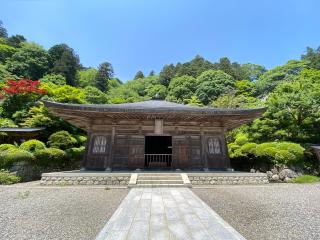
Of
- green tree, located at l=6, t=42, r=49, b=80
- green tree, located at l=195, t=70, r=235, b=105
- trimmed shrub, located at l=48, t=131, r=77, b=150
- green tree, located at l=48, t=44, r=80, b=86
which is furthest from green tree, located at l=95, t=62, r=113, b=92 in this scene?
trimmed shrub, located at l=48, t=131, r=77, b=150

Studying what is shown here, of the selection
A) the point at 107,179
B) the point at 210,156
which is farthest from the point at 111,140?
the point at 210,156

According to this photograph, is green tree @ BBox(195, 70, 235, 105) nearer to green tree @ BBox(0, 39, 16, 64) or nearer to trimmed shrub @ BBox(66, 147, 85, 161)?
trimmed shrub @ BBox(66, 147, 85, 161)

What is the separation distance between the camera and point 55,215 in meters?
5.97

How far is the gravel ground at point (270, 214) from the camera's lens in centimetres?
462

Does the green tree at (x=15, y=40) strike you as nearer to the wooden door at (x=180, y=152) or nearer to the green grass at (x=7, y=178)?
the green grass at (x=7, y=178)

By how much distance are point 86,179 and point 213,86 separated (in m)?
42.0

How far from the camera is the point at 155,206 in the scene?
A: 6.54 metres

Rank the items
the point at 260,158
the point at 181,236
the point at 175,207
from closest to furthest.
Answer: the point at 181,236
the point at 175,207
the point at 260,158

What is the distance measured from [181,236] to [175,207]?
2.31m

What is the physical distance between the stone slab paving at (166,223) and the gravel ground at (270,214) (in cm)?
47

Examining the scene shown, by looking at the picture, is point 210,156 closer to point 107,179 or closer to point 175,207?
point 107,179

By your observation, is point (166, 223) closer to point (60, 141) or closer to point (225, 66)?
point (60, 141)

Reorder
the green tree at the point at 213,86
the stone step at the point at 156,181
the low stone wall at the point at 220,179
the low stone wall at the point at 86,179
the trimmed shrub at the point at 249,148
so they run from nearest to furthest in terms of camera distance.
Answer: the stone step at the point at 156,181 → the low stone wall at the point at 86,179 → the low stone wall at the point at 220,179 → the trimmed shrub at the point at 249,148 → the green tree at the point at 213,86

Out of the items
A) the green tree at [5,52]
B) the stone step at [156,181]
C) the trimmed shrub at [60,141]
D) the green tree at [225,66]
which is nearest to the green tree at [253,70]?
the green tree at [225,66]
